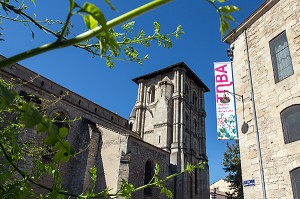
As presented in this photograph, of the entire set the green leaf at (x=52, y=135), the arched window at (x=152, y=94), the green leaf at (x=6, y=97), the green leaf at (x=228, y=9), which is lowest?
the green leaf at (x=52, y=135)

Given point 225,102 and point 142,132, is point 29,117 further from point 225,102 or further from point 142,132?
point 142,132

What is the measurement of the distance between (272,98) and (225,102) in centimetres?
191

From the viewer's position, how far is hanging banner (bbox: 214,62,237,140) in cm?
948

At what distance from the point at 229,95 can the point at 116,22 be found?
32.2 ft

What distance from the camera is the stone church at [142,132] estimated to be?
18469 mm

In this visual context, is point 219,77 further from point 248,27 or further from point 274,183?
point 274,183

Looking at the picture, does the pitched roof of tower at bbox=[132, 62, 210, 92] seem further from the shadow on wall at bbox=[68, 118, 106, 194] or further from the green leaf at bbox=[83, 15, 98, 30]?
the green leaf at bbox=[83, 15, 98, 30]

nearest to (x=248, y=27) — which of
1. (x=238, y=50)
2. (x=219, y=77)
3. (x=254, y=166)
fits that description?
(x=238, y=50)

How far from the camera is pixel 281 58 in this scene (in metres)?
8.47

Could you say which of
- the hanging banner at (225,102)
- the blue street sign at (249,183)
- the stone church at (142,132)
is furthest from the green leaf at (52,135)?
the stone church at (142,132)

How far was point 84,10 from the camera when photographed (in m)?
0.67

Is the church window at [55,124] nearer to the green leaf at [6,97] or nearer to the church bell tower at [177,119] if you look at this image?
the green leaf at [6,97]

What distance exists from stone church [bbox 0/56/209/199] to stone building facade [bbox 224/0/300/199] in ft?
23.4

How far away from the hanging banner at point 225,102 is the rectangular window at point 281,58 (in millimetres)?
1836
